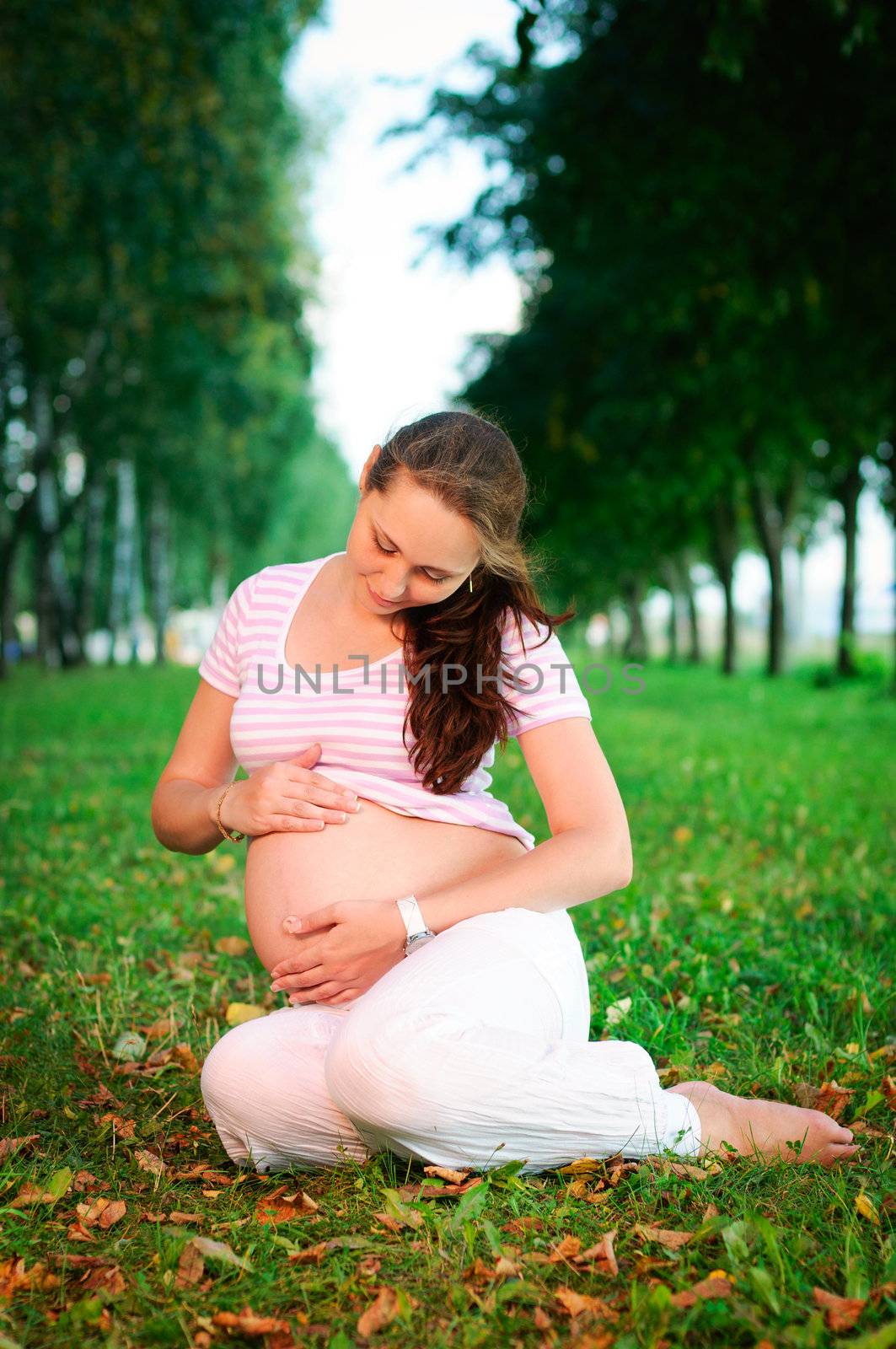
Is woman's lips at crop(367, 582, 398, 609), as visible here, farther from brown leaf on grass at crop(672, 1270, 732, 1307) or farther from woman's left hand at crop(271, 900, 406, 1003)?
brown leaf on grass at crop(672, 1270, 732, 1307)

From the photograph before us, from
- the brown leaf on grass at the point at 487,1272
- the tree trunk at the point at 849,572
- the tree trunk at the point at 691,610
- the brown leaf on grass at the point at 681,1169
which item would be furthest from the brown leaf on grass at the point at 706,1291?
the tree trunk at the point at 691,610

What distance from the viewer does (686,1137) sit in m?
2.42

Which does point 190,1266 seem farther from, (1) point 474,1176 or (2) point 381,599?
(2) point 381,599

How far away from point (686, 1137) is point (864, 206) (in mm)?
9393

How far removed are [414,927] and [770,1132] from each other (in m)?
0.89

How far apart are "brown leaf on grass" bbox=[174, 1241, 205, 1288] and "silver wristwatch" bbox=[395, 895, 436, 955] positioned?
696 millimetres

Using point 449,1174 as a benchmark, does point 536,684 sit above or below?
above

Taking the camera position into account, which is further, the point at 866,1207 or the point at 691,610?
the point at 691,610

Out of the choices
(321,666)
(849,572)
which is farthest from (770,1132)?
(849,572)

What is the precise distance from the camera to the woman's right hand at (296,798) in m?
2.58

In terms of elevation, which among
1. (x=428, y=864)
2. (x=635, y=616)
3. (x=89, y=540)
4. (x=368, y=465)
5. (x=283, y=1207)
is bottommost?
(x=283, y=1207)

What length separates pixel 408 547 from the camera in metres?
2.46

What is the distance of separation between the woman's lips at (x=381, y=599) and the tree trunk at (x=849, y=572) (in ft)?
58.5

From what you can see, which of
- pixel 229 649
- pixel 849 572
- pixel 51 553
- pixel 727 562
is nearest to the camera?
pixel 229 649
